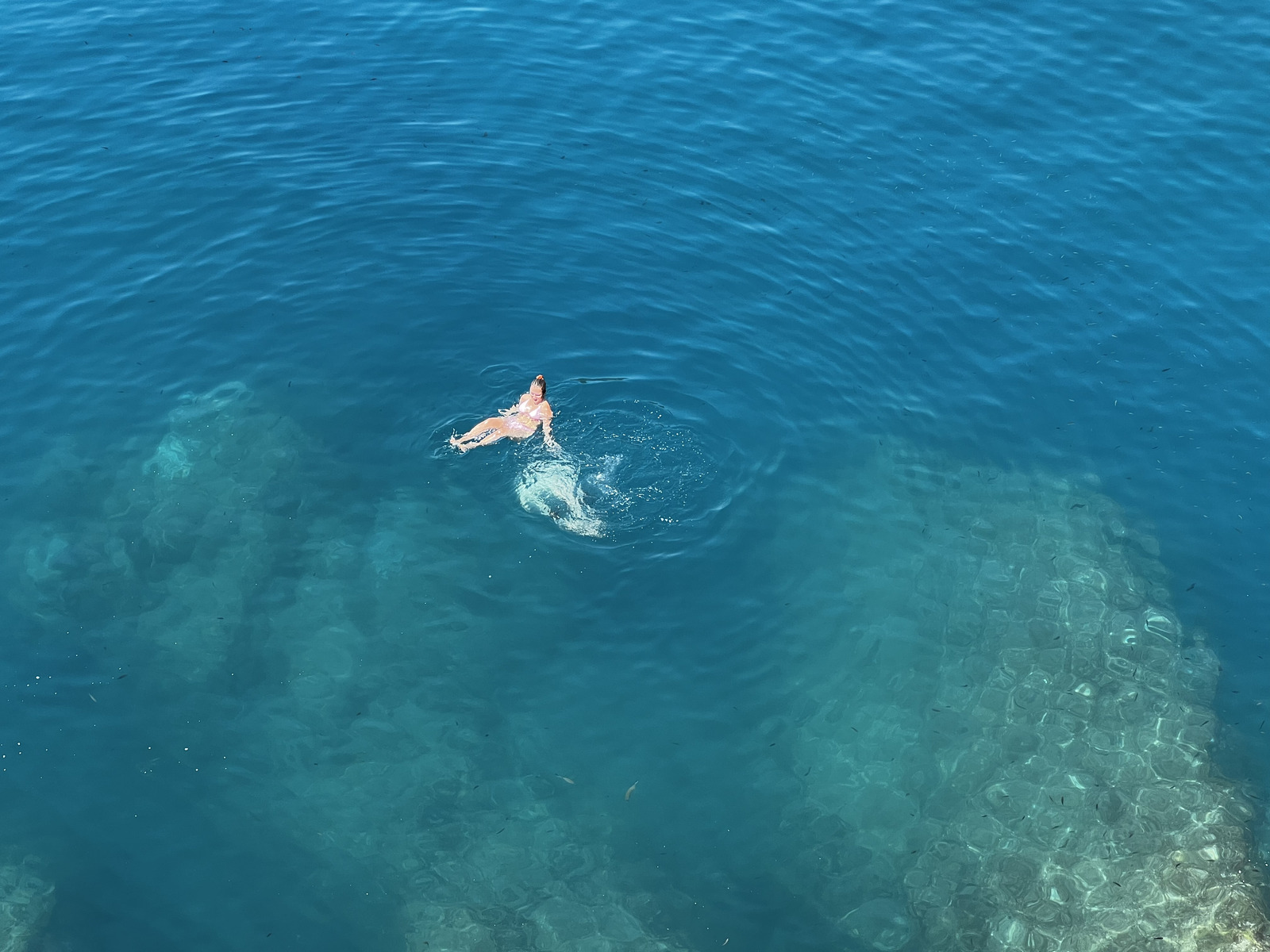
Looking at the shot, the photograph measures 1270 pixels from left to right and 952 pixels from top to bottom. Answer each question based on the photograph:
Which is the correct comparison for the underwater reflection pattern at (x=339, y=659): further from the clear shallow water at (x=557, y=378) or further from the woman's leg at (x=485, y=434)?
the woman's leg at (x=485, y=434)

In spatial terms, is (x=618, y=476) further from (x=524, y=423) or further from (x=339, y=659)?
(x=339, y=659)

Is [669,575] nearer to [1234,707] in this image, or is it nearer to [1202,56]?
[1234,707]

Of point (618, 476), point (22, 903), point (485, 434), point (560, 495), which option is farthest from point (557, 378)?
Result: point (22, 903)

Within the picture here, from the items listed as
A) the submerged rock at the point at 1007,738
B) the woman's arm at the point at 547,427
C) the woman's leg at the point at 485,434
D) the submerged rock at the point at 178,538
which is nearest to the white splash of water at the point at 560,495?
the woman's arm at the point at 547,427

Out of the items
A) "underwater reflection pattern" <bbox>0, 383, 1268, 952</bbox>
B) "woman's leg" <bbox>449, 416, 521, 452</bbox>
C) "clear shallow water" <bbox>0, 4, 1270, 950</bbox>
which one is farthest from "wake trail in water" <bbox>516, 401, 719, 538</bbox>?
"underwater reflection pattern" <bbox>0, 383, 1268, 952</bbox>

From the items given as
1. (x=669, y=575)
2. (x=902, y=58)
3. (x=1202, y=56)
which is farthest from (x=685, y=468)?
(x=1202, y=56)

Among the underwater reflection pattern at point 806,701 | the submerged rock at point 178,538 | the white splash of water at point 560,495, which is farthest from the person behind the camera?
the white splash of water at point 560,495

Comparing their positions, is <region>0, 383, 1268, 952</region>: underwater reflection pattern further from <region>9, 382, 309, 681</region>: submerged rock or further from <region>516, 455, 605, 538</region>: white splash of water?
<region>516, 455, 605, 538</region>: white splash of water
